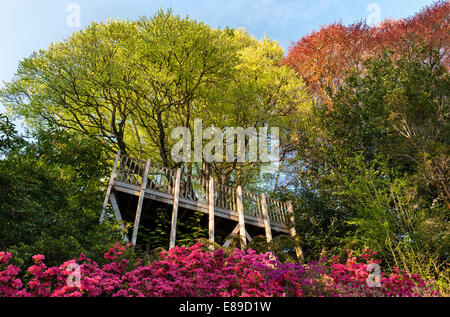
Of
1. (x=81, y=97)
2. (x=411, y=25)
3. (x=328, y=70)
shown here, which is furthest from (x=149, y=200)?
(x=411, y=25)

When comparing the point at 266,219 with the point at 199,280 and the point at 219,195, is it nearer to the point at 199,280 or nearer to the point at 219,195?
the point at 219,195

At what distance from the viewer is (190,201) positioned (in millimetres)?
8906

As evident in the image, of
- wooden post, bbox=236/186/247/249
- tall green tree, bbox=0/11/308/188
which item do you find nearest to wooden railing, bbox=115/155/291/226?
wooden post, bbox=236/186/247/249

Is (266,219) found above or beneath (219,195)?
beneath

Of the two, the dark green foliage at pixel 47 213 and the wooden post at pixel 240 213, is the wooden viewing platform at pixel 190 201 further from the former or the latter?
the dark green foliage at pixel 47 213

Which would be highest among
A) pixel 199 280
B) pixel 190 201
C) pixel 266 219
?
pixel 190 201

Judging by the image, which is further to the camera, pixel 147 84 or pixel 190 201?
pixel 147 84

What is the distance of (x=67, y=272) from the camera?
285cm

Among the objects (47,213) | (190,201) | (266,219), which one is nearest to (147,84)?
(190,201)

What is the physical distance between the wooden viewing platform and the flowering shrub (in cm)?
394

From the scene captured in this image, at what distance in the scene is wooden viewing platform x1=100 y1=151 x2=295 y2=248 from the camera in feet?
27.0

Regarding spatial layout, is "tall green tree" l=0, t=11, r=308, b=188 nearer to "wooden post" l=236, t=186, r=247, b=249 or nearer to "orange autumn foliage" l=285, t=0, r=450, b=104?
"wooden post" l=236, t=186, r=247, b=249

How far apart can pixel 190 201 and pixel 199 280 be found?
5.61 meters

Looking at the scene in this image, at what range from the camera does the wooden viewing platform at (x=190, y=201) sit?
8.24m
